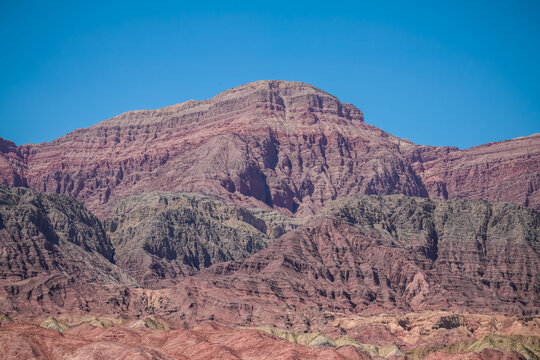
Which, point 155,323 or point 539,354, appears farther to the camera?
point 155,323

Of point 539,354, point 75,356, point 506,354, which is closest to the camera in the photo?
point 75,356

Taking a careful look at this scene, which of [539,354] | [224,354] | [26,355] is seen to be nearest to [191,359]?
[224,354]

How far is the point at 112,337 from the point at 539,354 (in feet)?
245

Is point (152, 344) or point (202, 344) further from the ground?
point (152, 344)

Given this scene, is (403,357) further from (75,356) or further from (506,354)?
(75,356)

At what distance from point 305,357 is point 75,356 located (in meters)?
34.6

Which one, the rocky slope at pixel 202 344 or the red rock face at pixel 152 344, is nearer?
the red rock face at pixel 152 344

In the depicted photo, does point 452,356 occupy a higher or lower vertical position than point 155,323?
lower

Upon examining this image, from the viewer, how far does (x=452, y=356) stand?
166m

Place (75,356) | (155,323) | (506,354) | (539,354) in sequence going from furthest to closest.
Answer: (155,323) → (539,354) → (506,354) → (75,356)

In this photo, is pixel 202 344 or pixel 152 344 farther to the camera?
pixel 152 344

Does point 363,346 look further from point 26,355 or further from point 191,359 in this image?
point 26,355

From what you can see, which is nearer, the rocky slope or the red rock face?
the red rock face

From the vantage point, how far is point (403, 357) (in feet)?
571
